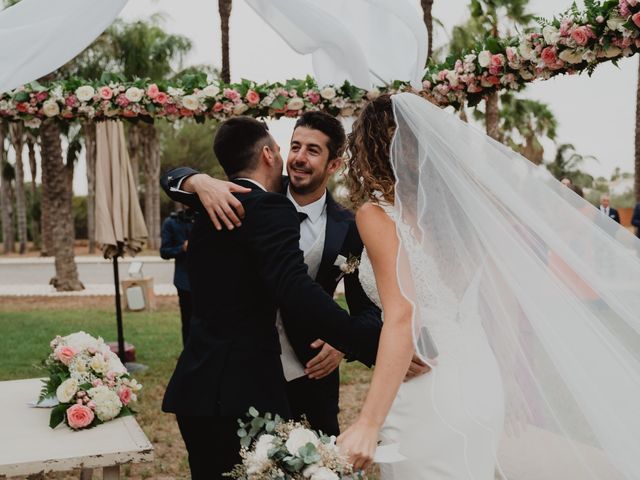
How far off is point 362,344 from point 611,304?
0.88 meters

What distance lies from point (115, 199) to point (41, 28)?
3.62 m

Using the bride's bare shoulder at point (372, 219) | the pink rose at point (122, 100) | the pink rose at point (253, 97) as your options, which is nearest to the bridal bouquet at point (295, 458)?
the bride's bare shoulder at point (372, 219)

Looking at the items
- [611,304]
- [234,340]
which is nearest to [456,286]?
[611,304]

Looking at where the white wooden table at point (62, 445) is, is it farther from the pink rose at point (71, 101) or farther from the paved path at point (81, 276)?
the paved path at point (81, 276)

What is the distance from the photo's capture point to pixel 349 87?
5.32 meters

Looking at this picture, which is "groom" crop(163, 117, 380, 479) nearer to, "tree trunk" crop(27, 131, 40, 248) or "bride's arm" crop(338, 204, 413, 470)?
"bride's arm" crop(338, 204, 413, 470)

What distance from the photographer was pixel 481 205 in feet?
8.32

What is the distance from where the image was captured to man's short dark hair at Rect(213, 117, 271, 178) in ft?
8.95

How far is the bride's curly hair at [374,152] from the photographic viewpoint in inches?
98.9

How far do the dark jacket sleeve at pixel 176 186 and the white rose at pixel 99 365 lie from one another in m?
1.00

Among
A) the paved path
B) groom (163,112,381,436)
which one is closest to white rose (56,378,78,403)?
groom (163,112,381,436)

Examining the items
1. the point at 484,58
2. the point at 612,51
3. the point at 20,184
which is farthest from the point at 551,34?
the point at 20,184

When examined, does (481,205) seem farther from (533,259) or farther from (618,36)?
(618,36)

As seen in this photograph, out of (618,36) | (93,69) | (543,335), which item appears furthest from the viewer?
(93,69)
